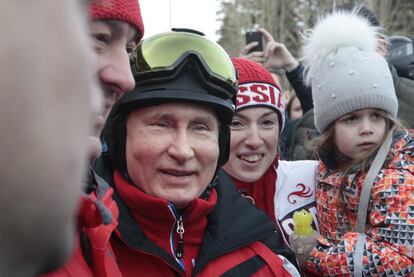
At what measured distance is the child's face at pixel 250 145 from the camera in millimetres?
3080

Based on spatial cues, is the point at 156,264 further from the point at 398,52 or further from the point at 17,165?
the point at 398,52

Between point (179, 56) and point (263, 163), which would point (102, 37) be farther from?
point (263, 163)

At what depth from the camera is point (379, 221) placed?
2.51 metres

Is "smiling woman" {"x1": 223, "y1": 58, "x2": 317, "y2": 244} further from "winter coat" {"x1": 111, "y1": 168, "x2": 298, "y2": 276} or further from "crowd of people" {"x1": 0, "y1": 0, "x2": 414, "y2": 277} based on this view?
"winter coat" {"x1": 111, "y1": 168, "x2": 298, "y2": 276}

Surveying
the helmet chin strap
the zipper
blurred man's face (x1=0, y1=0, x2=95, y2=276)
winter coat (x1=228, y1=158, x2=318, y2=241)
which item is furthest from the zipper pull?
blurred man's face (x1=0, y1=0, x2=95, y2=276)

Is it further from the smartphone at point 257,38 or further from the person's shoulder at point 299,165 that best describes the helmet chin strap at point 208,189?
the smartphone at point 257,38

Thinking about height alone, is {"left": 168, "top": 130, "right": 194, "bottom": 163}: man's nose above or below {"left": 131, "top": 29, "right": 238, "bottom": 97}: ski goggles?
below

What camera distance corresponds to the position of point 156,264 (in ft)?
6.37

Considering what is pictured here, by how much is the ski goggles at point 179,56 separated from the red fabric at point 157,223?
0.46 m

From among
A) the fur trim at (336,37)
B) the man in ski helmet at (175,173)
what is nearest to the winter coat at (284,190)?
the fur trim at (336,37)

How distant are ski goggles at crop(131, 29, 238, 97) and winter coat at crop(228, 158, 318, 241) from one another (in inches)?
37.8

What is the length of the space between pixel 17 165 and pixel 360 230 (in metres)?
A: 2.36

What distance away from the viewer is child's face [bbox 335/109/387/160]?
2801 millimetres

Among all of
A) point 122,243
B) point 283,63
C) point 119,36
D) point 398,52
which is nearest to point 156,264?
point 122,243
